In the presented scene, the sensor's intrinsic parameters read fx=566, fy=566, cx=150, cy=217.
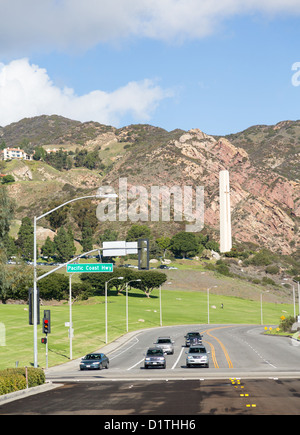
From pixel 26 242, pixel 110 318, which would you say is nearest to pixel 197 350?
pixel 110 318

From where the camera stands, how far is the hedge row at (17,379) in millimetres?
28188

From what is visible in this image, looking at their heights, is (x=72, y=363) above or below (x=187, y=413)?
below

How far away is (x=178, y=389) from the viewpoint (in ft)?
101

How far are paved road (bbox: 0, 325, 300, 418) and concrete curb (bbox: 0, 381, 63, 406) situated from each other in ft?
2.45

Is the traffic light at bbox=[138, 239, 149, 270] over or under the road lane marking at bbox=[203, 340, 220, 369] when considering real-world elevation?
over

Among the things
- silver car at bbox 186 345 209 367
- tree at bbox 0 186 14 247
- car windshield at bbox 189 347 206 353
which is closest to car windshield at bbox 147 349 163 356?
car windshield at bbox 189 347 206 353

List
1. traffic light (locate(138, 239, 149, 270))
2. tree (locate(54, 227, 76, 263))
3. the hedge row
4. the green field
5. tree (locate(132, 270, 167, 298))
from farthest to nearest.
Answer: tree (locate(54, 227, 76, 263)) → tree (locate(132, 270, 167, 298)) → the green field → traffic light (locate(138, 239, 149, 270)) → the hedge row

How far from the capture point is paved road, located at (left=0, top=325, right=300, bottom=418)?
22453 mm

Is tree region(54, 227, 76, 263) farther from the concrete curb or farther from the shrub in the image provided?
the concrete curb

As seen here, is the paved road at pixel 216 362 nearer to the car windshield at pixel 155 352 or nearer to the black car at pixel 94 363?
the black car at pixel 94 363
